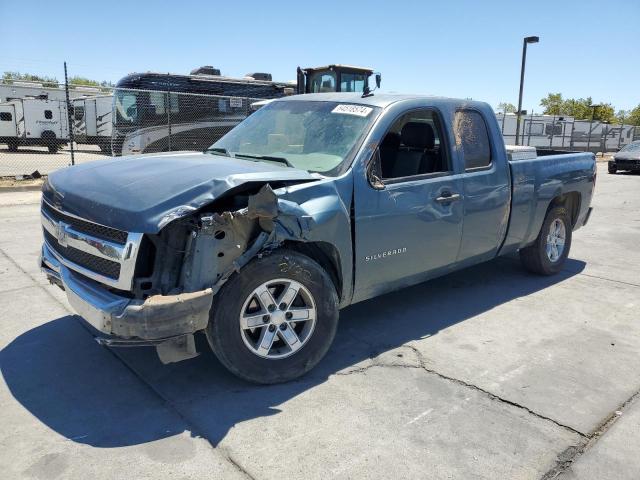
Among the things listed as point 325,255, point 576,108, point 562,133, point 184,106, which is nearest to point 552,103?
point 576,108

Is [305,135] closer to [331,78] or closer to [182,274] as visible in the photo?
[182,274]

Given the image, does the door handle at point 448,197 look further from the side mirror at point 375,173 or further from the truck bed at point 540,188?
the truck bed at point 540,188

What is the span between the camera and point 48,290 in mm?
5074

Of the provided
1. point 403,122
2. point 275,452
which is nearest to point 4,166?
point 403,122

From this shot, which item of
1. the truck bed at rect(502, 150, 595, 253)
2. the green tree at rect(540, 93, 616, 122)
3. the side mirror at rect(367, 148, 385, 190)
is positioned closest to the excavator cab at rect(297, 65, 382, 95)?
the truck bed at rect(502, 150, 595, 253)

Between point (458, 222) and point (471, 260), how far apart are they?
0.60 metres

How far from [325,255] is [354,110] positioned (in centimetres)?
125

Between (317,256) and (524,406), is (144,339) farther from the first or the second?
(524,406)

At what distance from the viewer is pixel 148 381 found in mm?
3418

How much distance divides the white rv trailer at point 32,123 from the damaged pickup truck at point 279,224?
24.8 meters

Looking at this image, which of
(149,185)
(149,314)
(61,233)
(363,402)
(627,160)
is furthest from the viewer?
(627,160)

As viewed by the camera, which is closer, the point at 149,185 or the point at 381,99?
the point at 149,185

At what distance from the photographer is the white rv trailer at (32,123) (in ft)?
82.1

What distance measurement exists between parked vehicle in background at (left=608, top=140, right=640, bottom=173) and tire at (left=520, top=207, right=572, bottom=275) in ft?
54.7
